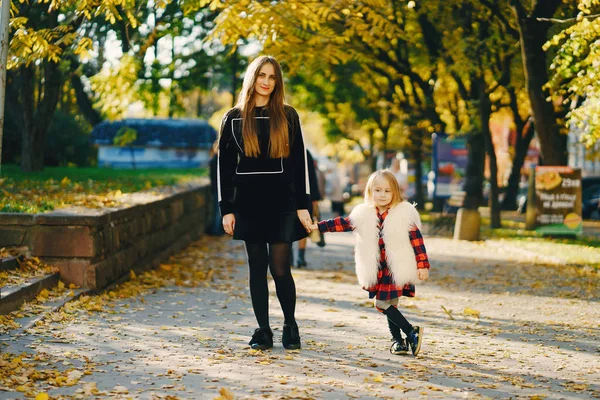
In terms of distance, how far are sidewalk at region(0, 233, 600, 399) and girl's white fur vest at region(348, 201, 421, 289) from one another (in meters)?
0.58

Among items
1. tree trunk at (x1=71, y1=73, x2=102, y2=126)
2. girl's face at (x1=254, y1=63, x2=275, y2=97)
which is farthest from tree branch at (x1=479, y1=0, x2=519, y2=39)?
tree trunk at (x1=71, y1=73, x2=102, y2=126)

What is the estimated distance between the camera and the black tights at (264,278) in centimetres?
733

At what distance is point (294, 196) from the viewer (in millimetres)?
7289

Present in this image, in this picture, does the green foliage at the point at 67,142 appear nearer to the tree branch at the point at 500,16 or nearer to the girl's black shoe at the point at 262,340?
the tree branch at the point at 500,16

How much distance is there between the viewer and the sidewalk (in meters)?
6.13

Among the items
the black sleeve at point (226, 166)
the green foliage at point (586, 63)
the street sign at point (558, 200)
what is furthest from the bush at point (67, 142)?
the black sleeve at point (226, 166)

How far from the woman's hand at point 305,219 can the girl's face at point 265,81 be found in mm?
848

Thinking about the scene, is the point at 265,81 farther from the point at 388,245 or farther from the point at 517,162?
the point at 517,162

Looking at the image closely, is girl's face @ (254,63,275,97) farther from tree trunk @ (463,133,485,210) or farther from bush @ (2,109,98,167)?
bush @ (2,109,98,167)

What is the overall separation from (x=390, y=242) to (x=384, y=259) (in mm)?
140

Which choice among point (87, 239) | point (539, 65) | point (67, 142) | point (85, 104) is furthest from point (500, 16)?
point (67, 142)

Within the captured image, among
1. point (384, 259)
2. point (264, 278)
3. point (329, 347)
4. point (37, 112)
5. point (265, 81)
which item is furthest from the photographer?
point (37, 112)

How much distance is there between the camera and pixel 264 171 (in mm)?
7215

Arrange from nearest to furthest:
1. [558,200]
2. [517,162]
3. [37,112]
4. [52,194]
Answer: [52,194] → [558,200] → [37,112] → [517,162]
